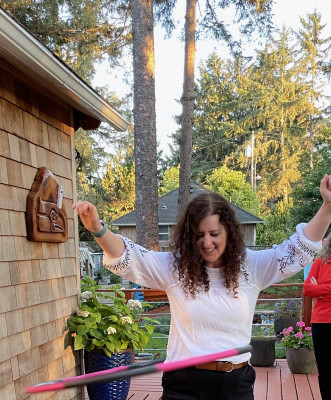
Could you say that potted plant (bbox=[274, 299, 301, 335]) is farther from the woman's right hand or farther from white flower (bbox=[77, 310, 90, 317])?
the woman's right hand

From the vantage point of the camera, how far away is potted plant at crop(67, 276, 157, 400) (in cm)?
353

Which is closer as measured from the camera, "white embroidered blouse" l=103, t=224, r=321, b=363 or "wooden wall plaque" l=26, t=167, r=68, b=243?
"white embroidered blouse" l=103, t=224, r=321, b=363

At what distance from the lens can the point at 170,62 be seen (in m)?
21.4

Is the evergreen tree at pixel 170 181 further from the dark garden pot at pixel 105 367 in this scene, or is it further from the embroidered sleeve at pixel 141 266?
the embroidered sleeve at pixel 141 266

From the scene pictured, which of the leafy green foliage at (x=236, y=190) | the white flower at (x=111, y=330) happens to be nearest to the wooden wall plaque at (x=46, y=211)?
the white flower at (x=111, y=330)

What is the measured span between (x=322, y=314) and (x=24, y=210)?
1.88 metres

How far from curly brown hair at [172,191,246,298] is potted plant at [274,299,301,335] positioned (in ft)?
13.6

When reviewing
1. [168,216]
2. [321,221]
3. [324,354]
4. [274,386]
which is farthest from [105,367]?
[168,216]

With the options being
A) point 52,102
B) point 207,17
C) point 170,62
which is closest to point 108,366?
point 52,102

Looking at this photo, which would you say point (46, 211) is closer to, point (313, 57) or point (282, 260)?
point (282, 260)

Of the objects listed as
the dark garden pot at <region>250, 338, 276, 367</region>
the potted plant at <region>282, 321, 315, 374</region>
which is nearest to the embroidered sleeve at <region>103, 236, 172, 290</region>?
the potted plant at <region>282, 321, 315, 374</region>

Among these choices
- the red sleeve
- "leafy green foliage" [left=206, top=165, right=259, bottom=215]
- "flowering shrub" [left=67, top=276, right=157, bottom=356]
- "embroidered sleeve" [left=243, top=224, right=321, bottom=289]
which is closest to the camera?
"embroidered sleeve" [left=243, top=224, right=321, bottom=289]

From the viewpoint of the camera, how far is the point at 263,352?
16.1ft

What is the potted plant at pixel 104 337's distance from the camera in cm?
353
